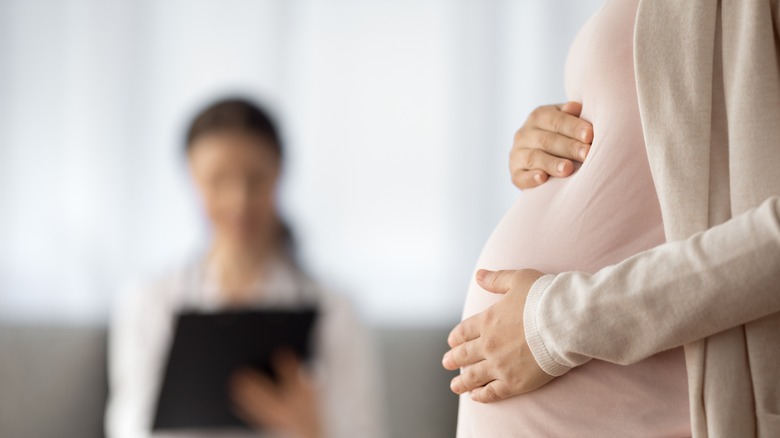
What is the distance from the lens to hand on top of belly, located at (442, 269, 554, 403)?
0.71m

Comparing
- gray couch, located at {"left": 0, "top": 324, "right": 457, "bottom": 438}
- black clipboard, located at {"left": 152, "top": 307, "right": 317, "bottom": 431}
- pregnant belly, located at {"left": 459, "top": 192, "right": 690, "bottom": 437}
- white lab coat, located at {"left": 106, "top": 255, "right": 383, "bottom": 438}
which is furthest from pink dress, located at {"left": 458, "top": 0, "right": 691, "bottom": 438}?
gray couch, located at {"left": 0, "top": 324, "right": 457, "bottom": 438}

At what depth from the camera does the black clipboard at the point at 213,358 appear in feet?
6.09

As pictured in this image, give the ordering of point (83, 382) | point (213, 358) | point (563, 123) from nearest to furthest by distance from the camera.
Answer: point (563, 123) < point (213, 358) < point (83, 382)

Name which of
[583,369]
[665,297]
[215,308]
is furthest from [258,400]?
Result: [665,297]

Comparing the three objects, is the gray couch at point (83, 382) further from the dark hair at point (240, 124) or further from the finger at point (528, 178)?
the finger at point (528, 178)

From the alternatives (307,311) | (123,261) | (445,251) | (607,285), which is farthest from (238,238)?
(607,285)

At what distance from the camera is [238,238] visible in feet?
6.96

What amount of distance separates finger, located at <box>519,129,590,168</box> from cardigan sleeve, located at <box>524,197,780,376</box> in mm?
157

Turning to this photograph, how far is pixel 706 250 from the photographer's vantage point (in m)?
0.62

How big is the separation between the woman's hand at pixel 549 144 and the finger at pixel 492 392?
0.22m

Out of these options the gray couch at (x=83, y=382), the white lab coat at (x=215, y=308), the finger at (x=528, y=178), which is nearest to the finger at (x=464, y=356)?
the finger at (x=528, y=178)

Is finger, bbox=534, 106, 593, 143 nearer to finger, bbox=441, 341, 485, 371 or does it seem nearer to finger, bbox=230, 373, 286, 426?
finger, bbox=441, 341, 485, 371

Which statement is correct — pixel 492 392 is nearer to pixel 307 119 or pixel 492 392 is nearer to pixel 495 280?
pixel 495 280

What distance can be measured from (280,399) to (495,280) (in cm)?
125
